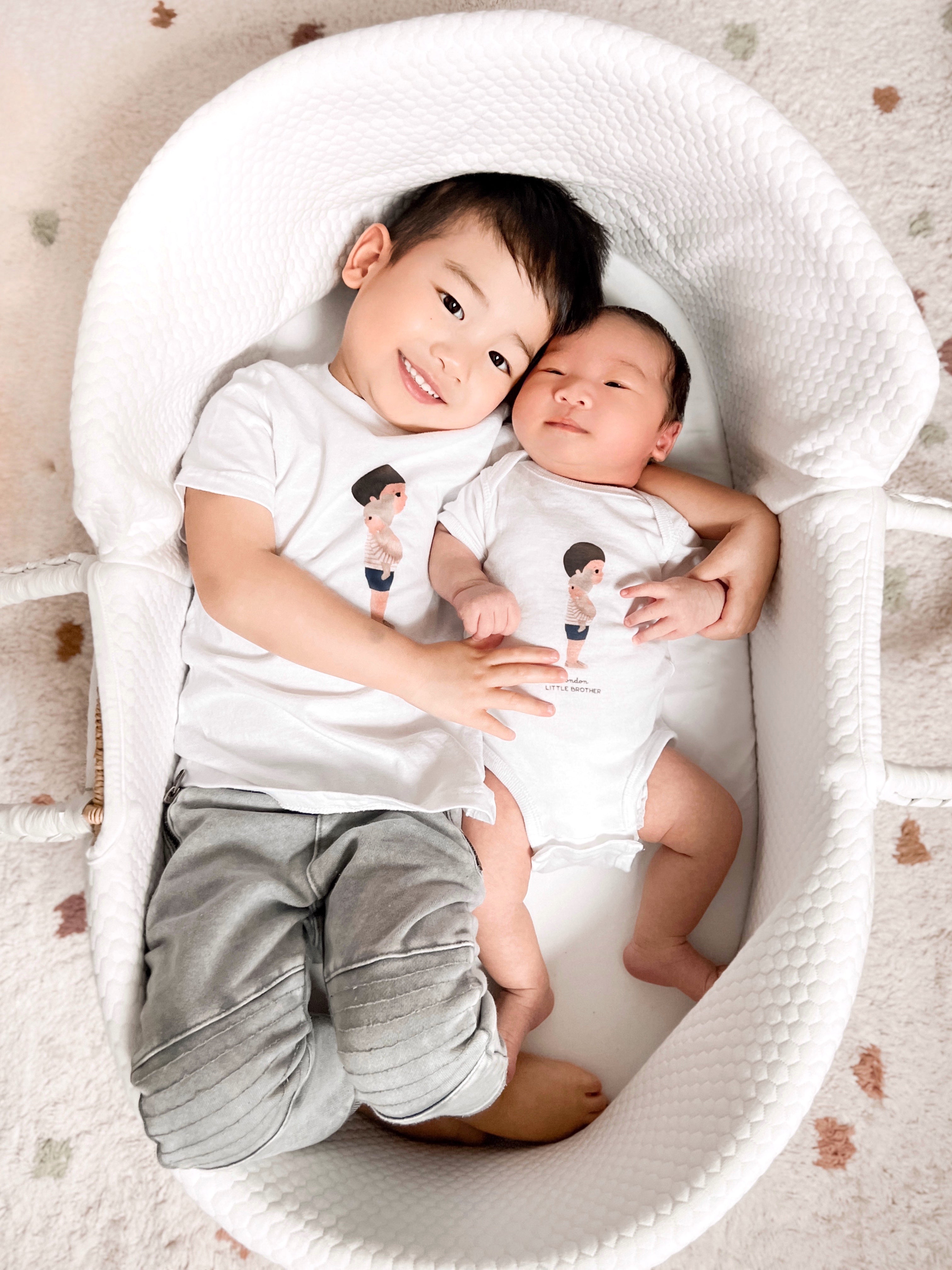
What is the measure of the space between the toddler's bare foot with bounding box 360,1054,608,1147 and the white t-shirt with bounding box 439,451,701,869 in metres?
0.22

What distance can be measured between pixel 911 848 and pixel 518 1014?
1.94 ft

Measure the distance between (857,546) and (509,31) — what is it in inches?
22.9

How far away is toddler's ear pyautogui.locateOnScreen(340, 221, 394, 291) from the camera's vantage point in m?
0.97

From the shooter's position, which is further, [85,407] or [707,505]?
[707,505]

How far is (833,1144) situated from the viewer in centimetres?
112

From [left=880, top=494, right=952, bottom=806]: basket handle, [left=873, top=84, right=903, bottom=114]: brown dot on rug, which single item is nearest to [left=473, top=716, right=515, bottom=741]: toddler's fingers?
[left=880, top=494, right=952, bottom=806]: basket handle

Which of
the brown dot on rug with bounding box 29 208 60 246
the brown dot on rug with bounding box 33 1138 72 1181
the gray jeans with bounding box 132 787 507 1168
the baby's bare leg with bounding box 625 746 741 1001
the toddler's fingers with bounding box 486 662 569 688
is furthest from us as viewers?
the brown dot on rug with bounding box 29 208 60 246

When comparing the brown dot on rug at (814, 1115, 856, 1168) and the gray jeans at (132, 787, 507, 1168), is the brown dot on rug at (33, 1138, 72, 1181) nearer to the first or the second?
the gray jeans at (132, 787, 507, 1168)

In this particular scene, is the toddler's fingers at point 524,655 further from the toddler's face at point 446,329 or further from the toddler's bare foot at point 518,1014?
the toddler's bare foot at point 518,1014

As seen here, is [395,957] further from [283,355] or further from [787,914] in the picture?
[283,355]

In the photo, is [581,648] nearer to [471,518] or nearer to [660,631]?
[660,631]

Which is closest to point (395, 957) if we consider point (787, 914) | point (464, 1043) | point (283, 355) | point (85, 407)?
point (464, 1043)

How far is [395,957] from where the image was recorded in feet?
2.53

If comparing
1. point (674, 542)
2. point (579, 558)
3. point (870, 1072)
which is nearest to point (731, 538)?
point (674, 542)
